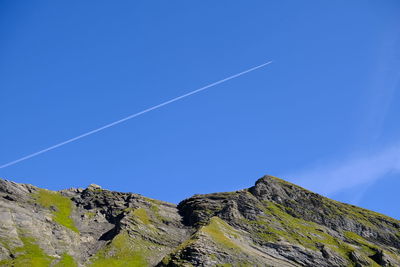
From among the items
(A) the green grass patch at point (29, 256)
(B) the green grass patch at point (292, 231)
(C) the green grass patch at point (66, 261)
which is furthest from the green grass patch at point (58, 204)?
(B) the green grass patch at point (292, 231)

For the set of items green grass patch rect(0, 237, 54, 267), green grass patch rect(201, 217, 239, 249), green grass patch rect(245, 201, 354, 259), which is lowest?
green grass patch rect(0, 237, 54, 267)

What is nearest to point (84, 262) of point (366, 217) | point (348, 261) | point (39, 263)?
point (39, 263)

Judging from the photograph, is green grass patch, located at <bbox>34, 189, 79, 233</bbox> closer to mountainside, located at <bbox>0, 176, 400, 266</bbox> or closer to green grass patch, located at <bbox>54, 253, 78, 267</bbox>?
mountainside, located at <bbox>0, 176, 400, 266</bbox>

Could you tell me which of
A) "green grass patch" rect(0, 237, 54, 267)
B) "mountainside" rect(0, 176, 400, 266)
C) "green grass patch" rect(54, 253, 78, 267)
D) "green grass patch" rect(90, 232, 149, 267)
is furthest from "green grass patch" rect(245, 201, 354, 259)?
"green grass patch" rect(0, 237, 54, 267)

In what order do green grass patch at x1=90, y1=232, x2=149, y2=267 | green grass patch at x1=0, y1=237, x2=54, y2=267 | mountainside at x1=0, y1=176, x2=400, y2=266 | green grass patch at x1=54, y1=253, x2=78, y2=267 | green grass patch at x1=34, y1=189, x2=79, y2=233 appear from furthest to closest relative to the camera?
green grass patch at x1=34, y1=189, x2=79, y2=233
green grass patch at x1=90, y1=232, x2=149, y2=267
mountainside at x1=0, y1=176, x2=400, y2=266
green grass patch at x1=54, y1=253, x2=78, y2=267
green grass patch at x1=0, y1=237, x2=54, y2=267

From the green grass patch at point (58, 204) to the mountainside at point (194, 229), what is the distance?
1.39ft

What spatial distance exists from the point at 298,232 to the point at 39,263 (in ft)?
288

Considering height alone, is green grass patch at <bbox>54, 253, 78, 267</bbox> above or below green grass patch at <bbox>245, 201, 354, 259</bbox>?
below

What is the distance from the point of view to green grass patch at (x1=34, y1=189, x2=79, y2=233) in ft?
486

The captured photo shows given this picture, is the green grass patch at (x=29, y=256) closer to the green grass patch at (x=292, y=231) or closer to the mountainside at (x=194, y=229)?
the mountainside at (x=194, y=229)

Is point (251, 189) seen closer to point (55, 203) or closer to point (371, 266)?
point (371, 266)

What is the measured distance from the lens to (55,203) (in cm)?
17025

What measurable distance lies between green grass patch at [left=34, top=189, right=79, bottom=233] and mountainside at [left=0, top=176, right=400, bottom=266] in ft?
1.39

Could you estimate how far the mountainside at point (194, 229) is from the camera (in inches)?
4405
